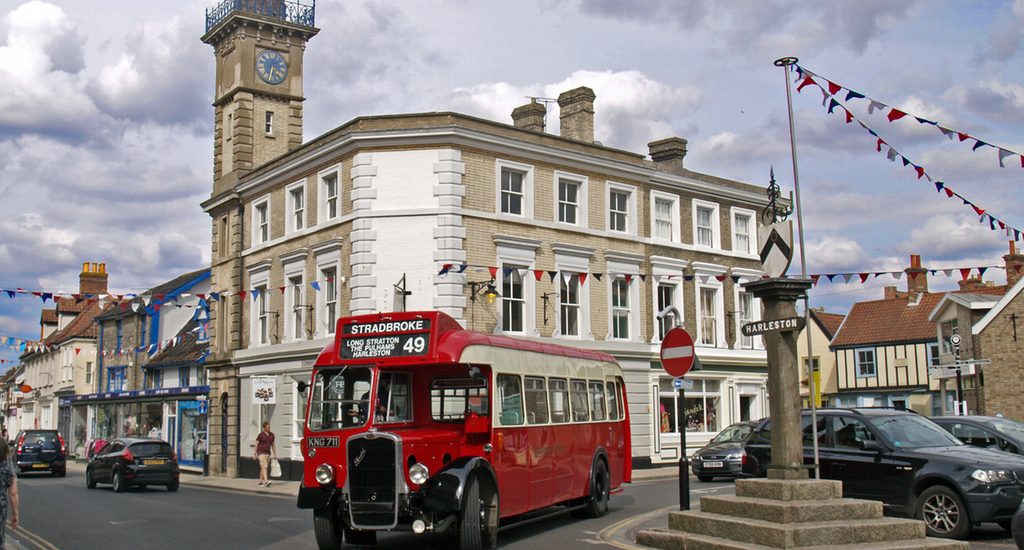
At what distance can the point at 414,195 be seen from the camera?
2669 centimetres

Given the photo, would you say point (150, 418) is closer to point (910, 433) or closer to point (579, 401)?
point (579, 401)

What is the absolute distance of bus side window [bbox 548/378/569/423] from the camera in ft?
48.1

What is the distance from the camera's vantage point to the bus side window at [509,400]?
12867 millimetres

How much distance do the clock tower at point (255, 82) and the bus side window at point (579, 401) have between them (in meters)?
21.4

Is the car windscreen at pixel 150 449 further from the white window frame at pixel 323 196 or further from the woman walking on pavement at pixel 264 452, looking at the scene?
the white window frame at pixel 323 196

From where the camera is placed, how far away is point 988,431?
55.3 feet

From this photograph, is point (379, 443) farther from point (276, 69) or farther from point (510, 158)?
point (276, 69)

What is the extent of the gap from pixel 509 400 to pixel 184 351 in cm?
3322

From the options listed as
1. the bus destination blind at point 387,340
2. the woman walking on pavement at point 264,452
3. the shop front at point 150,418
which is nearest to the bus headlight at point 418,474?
the bus destination blind at point 387,340

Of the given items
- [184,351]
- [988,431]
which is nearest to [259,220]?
[184,351]

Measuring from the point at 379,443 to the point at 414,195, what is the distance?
15.8 metres

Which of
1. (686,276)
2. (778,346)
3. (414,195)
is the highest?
(414,195)

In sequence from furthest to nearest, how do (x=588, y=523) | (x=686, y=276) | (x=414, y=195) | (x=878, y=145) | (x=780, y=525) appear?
(x=686, y=276) → (x=414, y=195) → (x=878, y=145) → (x=588, y=523) → (x=780, y=525)

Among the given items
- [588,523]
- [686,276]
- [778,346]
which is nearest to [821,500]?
[778,346]
